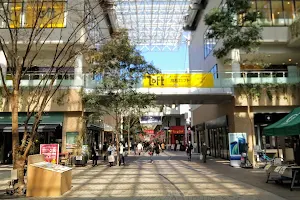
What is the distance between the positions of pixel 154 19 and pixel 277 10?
59.7 feet

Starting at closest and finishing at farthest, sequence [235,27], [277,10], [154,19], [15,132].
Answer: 1. [15,132]
2. [235,27]
3. [277,10]
4. [154,19]

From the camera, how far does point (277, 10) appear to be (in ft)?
75.7

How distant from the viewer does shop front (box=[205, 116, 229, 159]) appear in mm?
22594

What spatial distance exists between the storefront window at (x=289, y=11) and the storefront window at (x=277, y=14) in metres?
0.31

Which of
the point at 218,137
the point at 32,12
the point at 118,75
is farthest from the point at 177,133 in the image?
the point at 32,12

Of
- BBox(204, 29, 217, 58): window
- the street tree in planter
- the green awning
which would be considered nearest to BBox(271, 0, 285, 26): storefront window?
BBox(204, 29, 217, 58): window

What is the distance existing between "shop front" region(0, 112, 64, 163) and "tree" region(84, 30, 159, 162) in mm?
2469

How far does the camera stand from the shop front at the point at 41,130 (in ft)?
61.8

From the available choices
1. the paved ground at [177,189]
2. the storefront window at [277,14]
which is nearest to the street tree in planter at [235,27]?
the storefront window at [277,14]

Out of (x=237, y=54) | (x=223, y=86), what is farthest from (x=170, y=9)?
(x=223, y=86)

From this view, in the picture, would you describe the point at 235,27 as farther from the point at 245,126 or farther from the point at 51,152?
the point at 51,152

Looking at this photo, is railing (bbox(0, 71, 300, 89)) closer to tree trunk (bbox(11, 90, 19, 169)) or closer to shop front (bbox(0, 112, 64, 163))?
shop front (bbox(0, 112, 64, 163))

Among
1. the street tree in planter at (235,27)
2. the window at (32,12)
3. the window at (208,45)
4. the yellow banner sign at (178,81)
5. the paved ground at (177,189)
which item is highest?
the window at (208,45)

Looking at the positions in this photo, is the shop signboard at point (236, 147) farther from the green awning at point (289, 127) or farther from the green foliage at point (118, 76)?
the green awning at point (289, 127)
